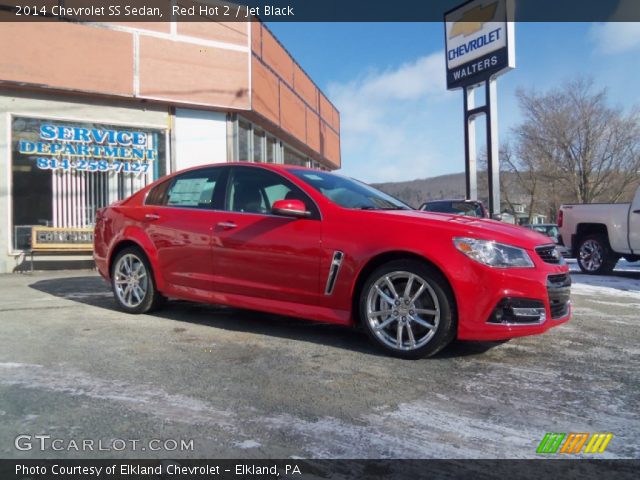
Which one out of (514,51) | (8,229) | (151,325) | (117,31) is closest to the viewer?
(151,325)

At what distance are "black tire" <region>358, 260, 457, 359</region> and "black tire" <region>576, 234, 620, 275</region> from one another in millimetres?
7976

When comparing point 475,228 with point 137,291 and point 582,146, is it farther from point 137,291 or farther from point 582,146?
point 582,146

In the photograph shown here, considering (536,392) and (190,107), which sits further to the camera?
(190,107)

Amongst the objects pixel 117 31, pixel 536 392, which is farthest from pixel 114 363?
pixel 117 31

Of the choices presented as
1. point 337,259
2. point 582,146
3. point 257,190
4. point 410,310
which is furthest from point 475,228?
point 582,146

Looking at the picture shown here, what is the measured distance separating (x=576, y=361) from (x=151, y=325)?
3651mm

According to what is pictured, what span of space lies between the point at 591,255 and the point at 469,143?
6.97 m

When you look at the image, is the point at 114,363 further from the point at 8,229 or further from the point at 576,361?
the point at 8,229

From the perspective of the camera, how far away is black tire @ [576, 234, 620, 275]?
988 cm

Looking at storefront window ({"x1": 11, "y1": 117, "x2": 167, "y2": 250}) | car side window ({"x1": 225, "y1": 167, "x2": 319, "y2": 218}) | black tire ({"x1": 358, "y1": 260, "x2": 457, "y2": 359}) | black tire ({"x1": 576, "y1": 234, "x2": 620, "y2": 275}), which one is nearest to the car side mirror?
car side window ({"x1": 225, "y1": 167, "x2": 319, "y2": 218})

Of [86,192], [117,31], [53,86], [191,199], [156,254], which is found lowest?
[156,254]

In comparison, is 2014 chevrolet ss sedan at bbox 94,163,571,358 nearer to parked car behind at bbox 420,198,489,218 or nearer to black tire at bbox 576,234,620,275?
parked car behind at bbox 420,198,489,218

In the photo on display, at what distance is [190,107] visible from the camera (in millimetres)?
12547

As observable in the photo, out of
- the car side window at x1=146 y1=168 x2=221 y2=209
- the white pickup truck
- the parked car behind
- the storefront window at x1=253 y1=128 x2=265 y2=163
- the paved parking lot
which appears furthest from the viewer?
the storefront window at x1=253 y1=128 x2=265 y2=163
